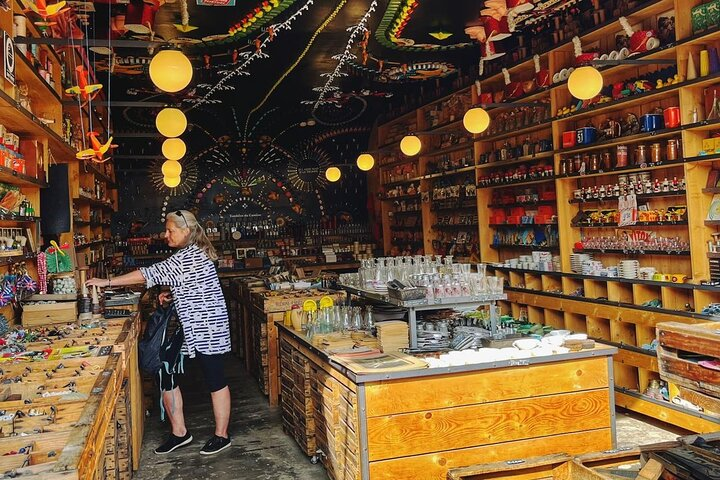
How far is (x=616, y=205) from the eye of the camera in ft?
Answer: 22.8

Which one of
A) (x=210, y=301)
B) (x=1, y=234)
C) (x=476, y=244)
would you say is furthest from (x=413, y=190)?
(x=1, y=234)

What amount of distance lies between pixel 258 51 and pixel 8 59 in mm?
4299

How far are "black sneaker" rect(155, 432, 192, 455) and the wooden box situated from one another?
1.23m

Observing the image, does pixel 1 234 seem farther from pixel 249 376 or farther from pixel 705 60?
pixel 705 60

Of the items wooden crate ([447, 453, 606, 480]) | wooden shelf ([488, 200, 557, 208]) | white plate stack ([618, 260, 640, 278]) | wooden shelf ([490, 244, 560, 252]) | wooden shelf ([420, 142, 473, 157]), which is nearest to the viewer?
wooden crate ([447, 453, 606, 480])

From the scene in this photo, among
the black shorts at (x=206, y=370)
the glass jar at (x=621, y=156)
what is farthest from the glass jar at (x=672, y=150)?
the black shorts at (x=206, y=370)

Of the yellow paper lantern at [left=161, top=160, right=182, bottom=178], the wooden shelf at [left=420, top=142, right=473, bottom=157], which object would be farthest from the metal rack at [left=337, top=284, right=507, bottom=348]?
the yellow paper lantern at [left=161, top=160, right=182, bottom=178]

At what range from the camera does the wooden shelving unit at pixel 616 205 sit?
5.61 metres

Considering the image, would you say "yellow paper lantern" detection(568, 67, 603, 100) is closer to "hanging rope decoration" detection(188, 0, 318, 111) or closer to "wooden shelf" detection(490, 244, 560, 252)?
"hanging rope decoration" detection(188, 0, 318, 111)

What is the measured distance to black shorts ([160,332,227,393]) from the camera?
5082 millimetres

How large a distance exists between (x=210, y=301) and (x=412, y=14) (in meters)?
3.83

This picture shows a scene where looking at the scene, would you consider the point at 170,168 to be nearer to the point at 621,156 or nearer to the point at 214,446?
the point at 214,446

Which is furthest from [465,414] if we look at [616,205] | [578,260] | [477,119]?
[616,205]

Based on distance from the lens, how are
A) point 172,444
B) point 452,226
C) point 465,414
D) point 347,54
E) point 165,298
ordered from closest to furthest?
1. point 465,414
2. point 172,444
3. point 165,298
4. point 347,54
5. point 452,226
